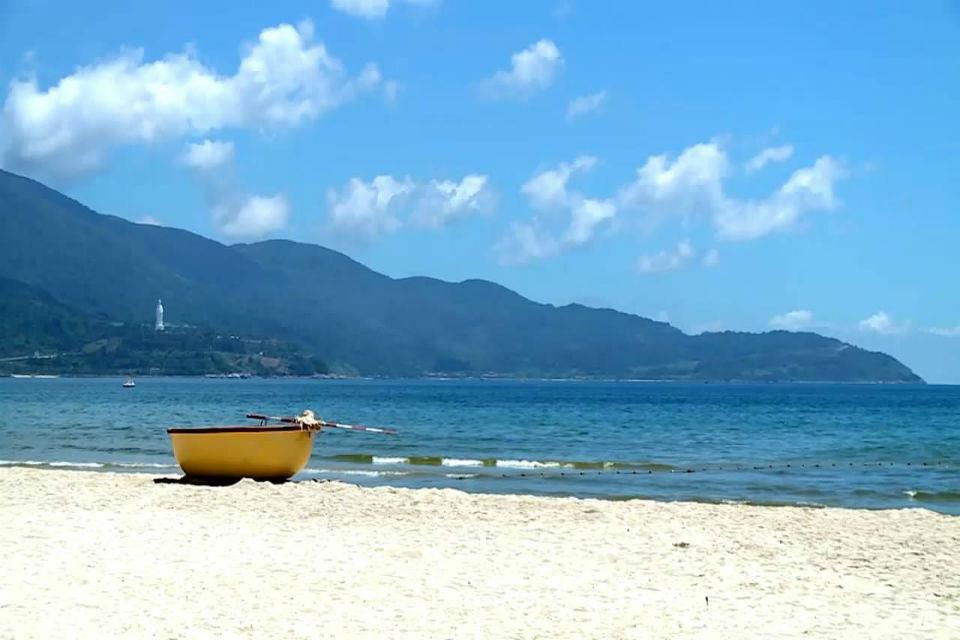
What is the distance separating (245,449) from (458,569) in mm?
9885

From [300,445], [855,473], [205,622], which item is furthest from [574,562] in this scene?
[855,473]

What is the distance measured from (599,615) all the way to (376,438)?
30.1 m

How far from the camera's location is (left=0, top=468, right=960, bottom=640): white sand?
32.1 ft

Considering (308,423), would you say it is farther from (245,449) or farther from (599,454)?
(599,454)

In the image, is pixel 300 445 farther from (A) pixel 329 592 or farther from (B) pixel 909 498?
(B) pixel 909 498

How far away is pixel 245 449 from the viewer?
836 inches

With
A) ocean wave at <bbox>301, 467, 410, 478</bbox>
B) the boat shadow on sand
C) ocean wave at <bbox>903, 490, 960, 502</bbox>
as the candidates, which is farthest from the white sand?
ocean wave at <bbox>301, 467, 410, 478</bbox>

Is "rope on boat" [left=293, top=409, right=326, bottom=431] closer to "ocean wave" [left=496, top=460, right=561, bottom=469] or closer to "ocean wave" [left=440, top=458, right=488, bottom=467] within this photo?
"ocean wave" [left=440, top=458, right=488, bottom=467]

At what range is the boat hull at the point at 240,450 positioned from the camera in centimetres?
2114

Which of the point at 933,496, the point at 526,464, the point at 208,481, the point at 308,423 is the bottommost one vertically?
the point at 208,481

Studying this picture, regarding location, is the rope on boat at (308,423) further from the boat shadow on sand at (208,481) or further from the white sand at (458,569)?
the white sand at (458,569)

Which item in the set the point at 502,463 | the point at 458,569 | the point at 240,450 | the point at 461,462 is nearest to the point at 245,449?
the point at 240,450

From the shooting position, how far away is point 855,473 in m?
28.9

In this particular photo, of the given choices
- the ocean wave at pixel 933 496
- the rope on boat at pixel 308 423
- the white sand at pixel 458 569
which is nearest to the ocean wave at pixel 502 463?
the ocean wave at pixel 933 496
